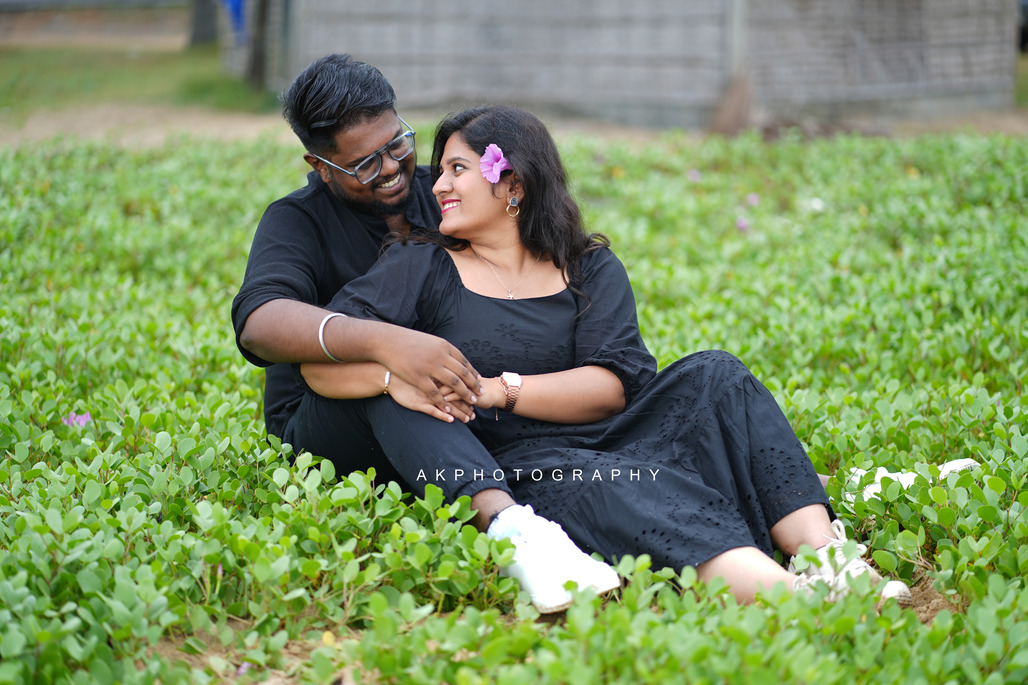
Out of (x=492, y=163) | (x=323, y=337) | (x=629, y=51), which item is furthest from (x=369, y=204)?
(x=629, y=51)

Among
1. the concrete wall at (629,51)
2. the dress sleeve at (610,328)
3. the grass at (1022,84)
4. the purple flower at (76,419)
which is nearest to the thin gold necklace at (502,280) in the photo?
the dress sleeve at (610,328)

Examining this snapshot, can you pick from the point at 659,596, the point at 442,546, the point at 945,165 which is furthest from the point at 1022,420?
the point at 945,165

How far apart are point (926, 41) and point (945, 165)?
6.41m

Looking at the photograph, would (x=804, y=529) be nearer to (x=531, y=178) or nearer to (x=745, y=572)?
(x=745, y=572)

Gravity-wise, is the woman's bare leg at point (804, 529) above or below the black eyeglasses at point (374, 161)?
below

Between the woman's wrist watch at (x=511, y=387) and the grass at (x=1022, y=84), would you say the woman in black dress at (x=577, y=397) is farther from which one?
the grass at (x=1022, y=84)

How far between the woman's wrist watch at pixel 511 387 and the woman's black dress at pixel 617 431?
71 mm

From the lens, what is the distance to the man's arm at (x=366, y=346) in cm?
239

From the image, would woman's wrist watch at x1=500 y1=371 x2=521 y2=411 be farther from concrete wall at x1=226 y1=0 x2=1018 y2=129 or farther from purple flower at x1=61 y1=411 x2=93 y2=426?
concrete wall at x1=226 y1=0 x2=1018 y2=129

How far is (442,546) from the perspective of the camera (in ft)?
7.46

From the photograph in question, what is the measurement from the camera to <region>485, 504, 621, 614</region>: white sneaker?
2.15 meters

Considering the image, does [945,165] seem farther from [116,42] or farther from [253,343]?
[116,42]

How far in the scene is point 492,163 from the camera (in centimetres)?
278

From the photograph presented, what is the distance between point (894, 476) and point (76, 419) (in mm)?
2630
